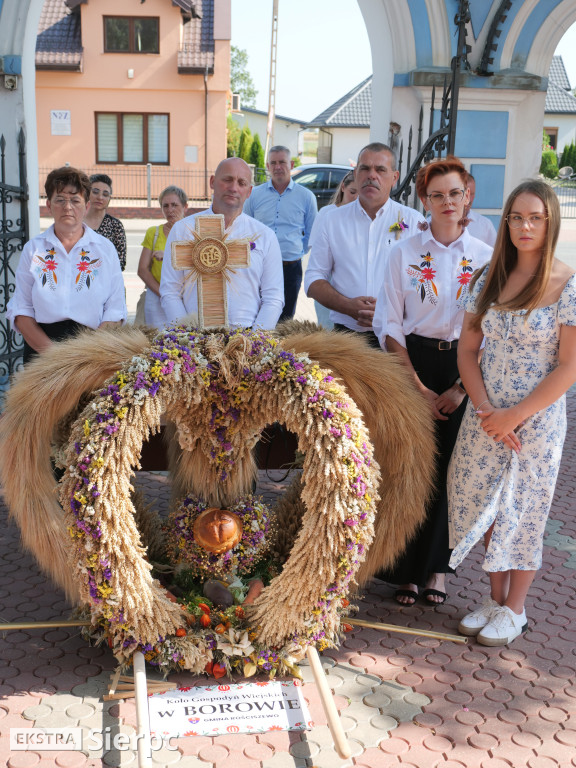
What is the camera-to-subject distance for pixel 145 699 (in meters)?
2.97

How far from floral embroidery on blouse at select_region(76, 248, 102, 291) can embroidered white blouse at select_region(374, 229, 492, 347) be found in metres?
1.56

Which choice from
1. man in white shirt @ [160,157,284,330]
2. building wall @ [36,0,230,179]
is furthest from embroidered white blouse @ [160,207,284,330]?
building wall @ [36,0,230,179]

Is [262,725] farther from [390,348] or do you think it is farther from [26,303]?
[26,303]

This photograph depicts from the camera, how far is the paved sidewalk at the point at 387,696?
2875 mm

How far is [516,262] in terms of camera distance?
138 inches

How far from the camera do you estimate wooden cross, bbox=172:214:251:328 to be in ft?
11.3

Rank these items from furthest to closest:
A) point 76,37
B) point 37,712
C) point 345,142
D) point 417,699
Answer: point 345,142, point 76,37, point 417,699, point 37,712

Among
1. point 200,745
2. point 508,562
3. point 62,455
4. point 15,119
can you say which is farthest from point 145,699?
point 15,119

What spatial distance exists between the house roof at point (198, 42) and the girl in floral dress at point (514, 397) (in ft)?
78.1

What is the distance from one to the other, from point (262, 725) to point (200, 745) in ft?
0.77

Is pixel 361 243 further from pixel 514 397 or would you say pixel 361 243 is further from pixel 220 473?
pixel 220 473

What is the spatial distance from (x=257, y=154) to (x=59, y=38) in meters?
7.58

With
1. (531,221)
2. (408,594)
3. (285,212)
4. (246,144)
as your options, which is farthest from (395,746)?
(246,144)

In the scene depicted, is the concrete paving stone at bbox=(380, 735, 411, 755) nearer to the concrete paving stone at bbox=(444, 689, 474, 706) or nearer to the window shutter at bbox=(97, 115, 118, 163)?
the concrete paving stone at bbox=(444, 689, 474, 706)
